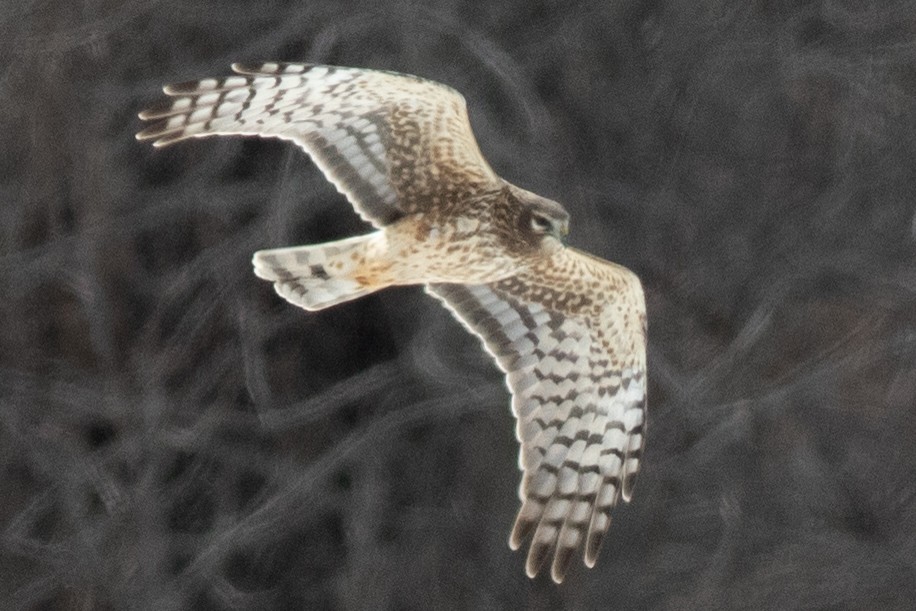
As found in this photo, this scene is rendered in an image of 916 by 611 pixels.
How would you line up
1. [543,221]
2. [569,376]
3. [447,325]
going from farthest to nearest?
[447,325] → [569,376] → [543,221]

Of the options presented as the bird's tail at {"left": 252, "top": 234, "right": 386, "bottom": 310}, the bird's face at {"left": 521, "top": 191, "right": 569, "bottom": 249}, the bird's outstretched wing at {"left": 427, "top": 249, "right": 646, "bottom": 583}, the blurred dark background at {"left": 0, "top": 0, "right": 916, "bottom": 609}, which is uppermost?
the bird's face at {"left": 521, "top": 191, "right": 569, "bottom": 249}

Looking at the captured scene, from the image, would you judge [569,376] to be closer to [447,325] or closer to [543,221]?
[543,221]

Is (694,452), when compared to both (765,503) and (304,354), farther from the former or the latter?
(304,354)

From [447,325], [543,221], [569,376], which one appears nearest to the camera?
[543,221]

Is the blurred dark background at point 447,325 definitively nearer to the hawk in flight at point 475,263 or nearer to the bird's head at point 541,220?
the hawk in flight at point 475,263

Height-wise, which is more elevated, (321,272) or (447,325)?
(321,272)

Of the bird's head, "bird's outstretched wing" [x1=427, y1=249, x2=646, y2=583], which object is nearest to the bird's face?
the bird's head

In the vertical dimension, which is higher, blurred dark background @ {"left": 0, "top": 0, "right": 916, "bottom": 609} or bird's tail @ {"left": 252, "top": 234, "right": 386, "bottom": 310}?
bird's tail @ {"left": 252, "top": 234, "right": 386, "bottom": 310}

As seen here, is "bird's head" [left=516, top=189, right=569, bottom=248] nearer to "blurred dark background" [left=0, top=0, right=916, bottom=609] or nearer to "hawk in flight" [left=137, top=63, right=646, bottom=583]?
"hawk in flight" [left=137, top=63, right=646, bottom=583]

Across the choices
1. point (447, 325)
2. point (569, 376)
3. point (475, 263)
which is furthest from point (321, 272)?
point (447, 325)
